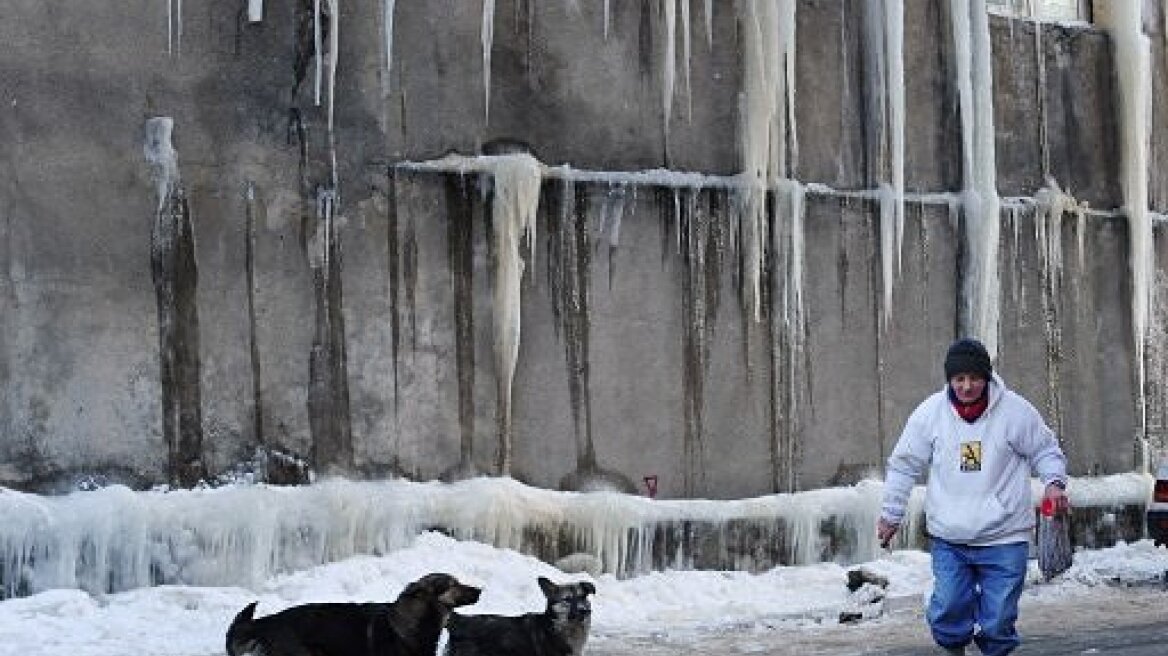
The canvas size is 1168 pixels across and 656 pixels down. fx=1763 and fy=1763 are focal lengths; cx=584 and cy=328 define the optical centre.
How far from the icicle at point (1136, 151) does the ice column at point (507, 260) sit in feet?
23.7

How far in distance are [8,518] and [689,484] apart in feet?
18.4

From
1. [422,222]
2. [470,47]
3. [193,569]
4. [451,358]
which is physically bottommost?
[193,569]

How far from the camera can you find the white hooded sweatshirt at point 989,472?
24.7 feet

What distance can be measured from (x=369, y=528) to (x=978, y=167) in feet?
23.7

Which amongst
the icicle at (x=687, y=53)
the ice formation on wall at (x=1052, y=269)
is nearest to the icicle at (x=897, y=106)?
the ice formation on wall at (x=1052, y=269)

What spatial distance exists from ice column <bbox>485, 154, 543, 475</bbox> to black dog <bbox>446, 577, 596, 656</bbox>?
194 inches

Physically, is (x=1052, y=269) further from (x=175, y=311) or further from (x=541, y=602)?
(x=175, y=311)

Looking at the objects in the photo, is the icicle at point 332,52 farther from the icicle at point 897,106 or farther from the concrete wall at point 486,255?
the icicle at point 897,106

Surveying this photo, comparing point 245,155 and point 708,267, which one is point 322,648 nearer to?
point 245,155

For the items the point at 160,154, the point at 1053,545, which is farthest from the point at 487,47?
the point at 1053,545

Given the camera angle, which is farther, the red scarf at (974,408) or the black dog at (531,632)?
the black dog at (531,632)

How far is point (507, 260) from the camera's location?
13680 millimetres

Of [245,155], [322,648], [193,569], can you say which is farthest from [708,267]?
[322,648]

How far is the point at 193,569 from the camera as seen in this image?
11938 mm
